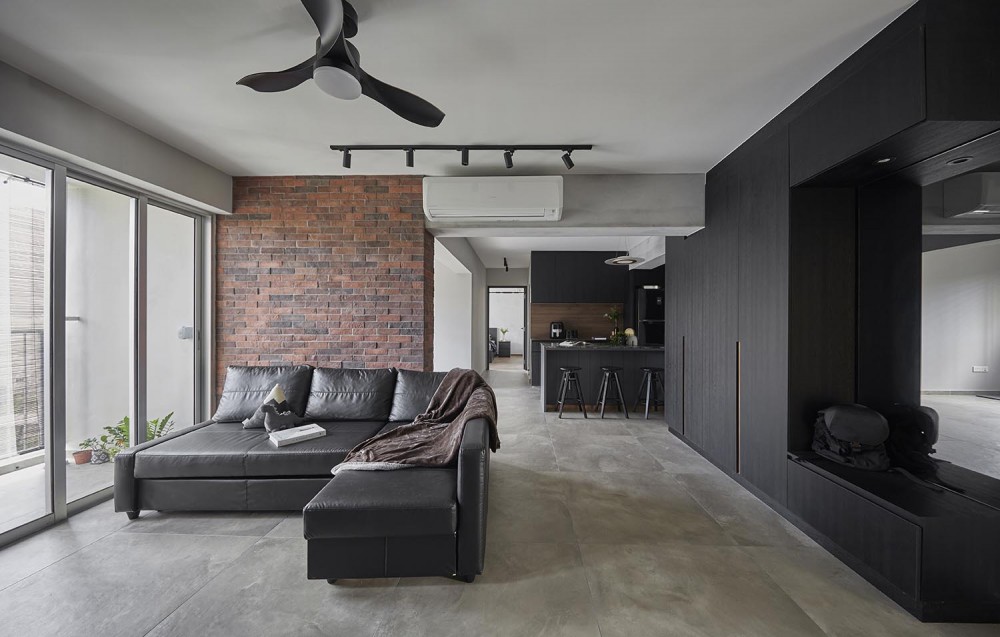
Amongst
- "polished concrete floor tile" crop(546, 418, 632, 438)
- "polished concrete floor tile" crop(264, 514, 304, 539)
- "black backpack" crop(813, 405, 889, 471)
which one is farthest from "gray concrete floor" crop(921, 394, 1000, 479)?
"polished concrete floor tile" crop(264, 514, 304, 539)

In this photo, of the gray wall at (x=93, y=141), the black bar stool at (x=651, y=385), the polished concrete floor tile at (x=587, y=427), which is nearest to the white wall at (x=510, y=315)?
the black bar stool at (x=651, y=385)

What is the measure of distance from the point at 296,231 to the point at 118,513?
260 centimetres

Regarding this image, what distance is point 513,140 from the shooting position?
128 inches

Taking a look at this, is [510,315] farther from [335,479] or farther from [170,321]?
[335,479]

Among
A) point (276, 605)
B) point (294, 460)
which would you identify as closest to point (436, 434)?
point (294, 460)

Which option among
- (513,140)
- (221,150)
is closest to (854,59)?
(513,140)

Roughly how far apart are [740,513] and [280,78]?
145 inches

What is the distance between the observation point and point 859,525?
2.12 m

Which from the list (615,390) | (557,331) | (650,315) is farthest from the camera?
(557,331)

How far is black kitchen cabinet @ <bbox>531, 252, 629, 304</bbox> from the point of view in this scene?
8016 millimetres

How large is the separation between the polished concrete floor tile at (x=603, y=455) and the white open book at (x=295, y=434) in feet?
6.71

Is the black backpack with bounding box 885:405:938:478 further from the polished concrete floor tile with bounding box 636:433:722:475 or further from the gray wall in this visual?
the gray wall

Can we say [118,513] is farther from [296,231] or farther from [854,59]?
[854,59]

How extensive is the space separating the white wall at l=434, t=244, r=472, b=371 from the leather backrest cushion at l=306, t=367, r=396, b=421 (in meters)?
4.99
